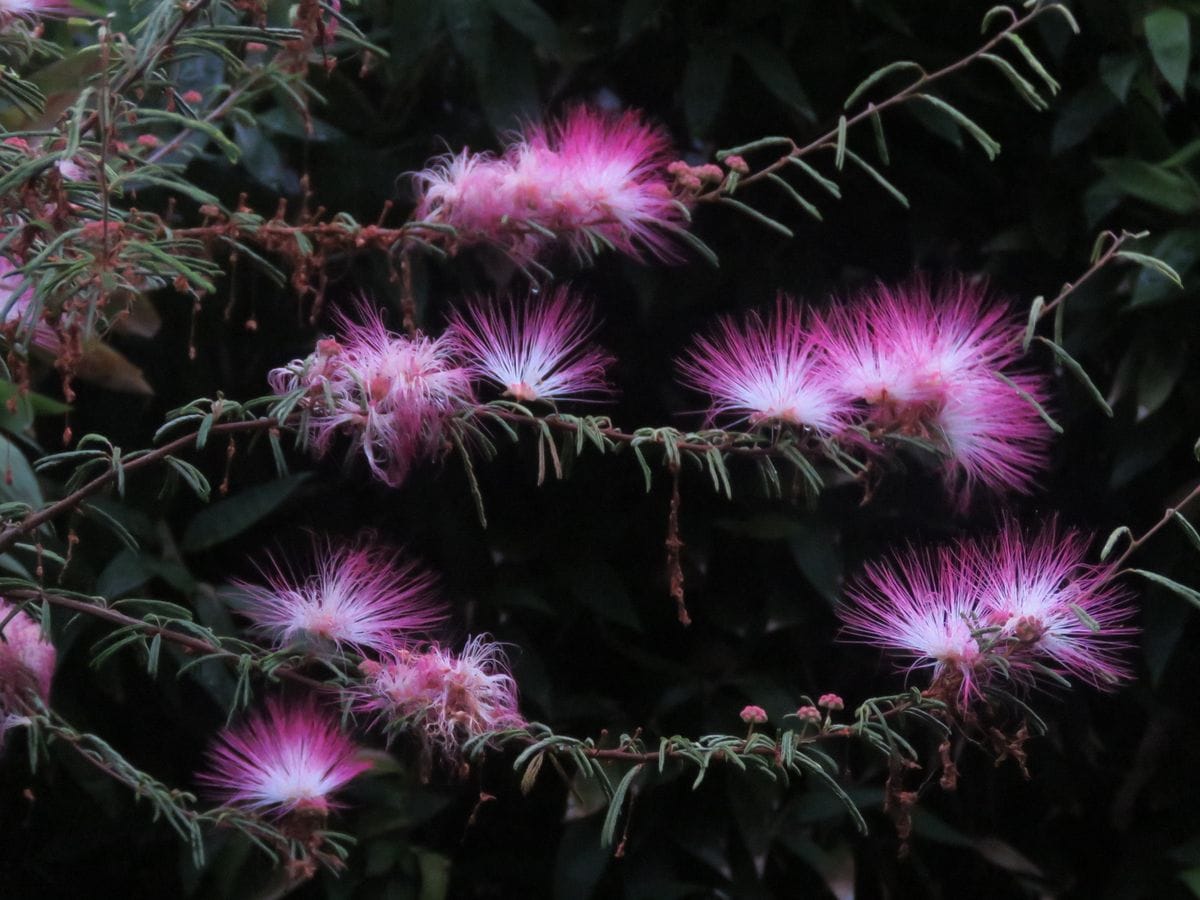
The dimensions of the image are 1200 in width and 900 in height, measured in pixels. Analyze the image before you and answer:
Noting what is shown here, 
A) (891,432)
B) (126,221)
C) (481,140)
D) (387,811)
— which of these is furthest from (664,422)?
(126,221)

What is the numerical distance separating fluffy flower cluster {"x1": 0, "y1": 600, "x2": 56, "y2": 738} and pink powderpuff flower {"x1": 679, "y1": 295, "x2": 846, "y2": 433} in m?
0.40

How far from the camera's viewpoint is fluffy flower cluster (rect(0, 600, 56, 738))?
694 millimetres

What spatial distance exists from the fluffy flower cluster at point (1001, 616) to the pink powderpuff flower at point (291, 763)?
334 mm

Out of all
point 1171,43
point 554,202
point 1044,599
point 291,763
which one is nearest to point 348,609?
point 291,763

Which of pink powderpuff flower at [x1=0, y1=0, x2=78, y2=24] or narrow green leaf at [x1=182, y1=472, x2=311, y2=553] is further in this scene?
narrow green leaf at [x1=182, y1=472, x2=311, y2=553]

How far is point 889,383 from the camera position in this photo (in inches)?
26.2

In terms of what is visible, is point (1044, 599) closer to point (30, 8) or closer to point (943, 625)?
point (943, 625)

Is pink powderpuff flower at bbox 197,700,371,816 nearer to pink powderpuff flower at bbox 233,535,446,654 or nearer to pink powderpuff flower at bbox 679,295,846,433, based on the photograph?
pink powderpuff flower at bbox 233,535,446,654

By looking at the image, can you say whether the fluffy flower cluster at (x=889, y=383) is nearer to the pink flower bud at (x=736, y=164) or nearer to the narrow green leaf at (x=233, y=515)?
the pink flower bud at (x=736, y=164)

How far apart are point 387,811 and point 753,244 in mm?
631

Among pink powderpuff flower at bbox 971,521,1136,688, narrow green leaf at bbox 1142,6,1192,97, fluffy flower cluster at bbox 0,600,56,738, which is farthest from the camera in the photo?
narrow green leaf at bbox 1142,6,1192,97

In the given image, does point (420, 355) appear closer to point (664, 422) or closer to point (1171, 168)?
point (664, 422)

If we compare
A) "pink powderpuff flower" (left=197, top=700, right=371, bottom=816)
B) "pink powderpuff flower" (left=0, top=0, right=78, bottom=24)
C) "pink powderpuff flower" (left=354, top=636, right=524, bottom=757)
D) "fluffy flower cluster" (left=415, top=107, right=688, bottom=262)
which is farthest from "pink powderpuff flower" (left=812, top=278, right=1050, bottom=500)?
"pink powderpuff flower" (left=0, top=0, right=78, bottom=24)

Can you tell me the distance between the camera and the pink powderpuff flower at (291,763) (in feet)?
2.39
